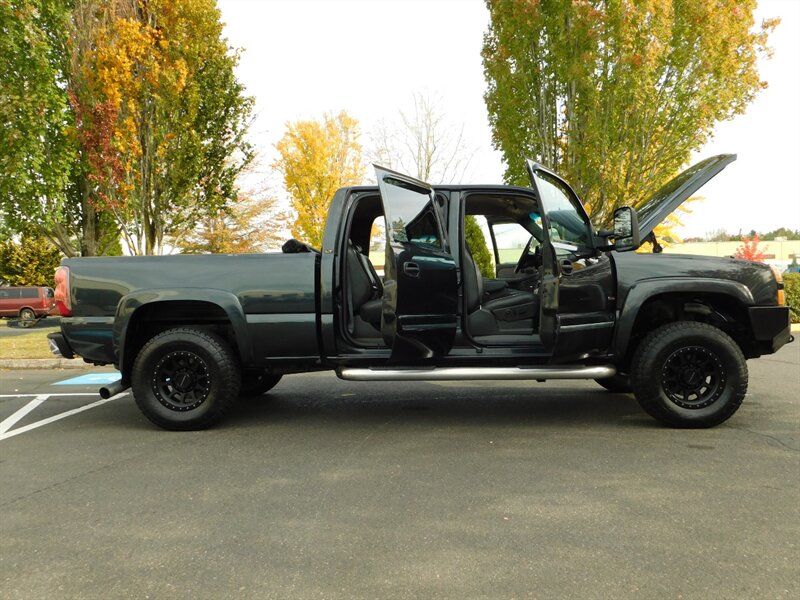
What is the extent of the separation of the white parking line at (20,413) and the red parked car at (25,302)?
1914 cm

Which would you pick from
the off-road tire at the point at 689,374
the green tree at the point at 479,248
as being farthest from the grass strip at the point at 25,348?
the off-road tire at the point at 689,374

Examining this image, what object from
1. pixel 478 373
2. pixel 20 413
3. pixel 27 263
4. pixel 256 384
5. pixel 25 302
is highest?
pixel 27 263

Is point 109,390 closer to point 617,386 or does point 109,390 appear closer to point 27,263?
point 617,386

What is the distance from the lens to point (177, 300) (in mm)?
4781

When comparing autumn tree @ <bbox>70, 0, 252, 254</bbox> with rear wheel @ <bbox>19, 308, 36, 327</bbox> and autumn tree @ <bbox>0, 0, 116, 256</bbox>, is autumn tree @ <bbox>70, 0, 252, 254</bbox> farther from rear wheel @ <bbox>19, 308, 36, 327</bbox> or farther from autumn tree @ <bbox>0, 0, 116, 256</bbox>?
rear wheel @ <bbox>19, 308, 36, 327</bbox>

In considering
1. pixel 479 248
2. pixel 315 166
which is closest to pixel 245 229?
pixel 315 166

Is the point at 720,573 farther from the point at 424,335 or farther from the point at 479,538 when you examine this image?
the point at 424,335

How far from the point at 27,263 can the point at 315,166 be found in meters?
13.9

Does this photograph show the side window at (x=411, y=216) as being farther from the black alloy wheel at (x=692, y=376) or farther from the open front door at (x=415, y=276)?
the black alloy wheel at (x=692, y=376)

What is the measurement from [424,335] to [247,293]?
1471mm

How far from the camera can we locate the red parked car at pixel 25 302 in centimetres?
2325

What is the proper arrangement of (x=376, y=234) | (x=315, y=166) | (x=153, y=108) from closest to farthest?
(x=376, y=234), (x=153, y=108), (x=315, y=166)

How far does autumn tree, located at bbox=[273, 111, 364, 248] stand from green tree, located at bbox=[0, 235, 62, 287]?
436 inches

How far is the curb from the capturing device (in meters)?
9.26
